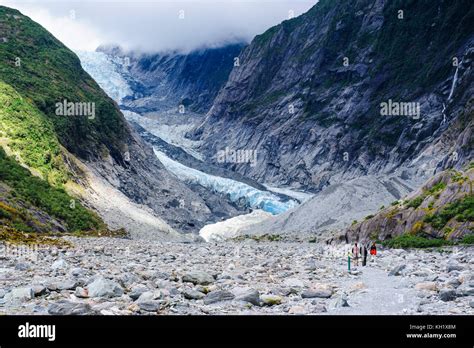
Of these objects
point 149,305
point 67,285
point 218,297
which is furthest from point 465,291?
point 67,285

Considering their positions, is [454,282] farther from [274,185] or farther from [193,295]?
[274,185]

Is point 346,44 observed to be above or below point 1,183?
above

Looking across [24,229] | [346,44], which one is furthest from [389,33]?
[24,229]

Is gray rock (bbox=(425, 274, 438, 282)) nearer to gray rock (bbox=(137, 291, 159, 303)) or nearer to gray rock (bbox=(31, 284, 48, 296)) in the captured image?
gray rock (bbox=(137, 291, 159, 303))

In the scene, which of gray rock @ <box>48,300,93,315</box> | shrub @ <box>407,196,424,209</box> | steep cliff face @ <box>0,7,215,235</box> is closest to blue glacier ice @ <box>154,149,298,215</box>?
steep cliff face @ <box>0,7,215,235</box>

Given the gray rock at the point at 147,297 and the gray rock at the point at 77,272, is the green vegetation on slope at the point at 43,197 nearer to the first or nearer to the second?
the gray rock at the point at 77,272

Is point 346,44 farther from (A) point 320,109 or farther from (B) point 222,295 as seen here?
(B) point 222,295
